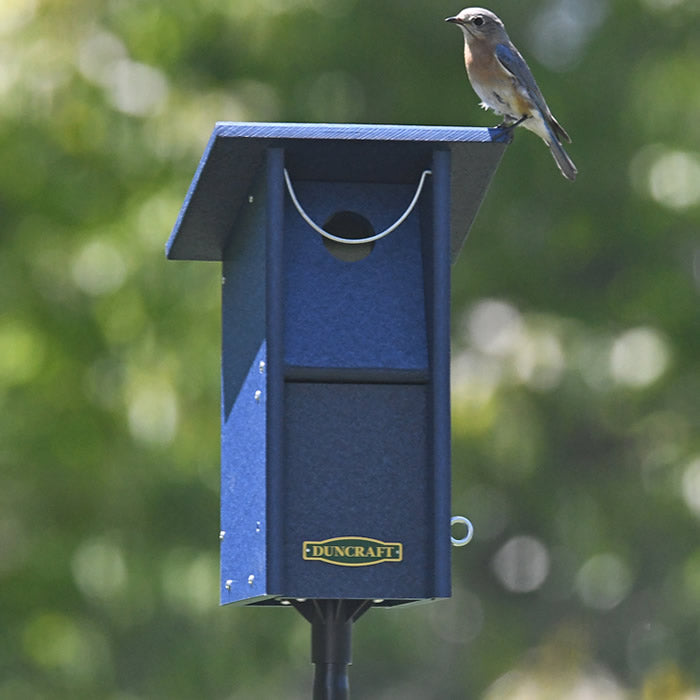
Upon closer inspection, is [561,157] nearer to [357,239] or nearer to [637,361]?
[357,239]

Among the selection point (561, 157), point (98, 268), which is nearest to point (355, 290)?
point (561, 157)

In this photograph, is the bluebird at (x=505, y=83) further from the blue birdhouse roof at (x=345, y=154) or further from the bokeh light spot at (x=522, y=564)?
the bokeh light spot at (x=522, y=564)

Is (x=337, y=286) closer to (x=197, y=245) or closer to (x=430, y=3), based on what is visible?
(x=197, y=245)

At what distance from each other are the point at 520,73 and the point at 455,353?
653 centimetres

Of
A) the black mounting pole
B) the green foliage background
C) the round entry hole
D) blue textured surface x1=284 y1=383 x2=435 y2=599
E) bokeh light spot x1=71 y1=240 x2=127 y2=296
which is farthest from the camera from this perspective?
the green foliage background

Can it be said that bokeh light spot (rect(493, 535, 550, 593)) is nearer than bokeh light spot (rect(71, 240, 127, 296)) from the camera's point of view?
No

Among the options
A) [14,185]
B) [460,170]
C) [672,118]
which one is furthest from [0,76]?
[460,170]

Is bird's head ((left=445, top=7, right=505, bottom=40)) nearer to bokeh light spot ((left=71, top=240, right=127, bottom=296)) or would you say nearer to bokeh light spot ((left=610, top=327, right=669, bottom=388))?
bokeh light spot ((left=71, top=240, right=127, bottom=296))

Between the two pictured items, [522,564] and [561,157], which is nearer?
[561,157]

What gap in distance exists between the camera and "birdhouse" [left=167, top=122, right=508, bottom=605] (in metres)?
4.45

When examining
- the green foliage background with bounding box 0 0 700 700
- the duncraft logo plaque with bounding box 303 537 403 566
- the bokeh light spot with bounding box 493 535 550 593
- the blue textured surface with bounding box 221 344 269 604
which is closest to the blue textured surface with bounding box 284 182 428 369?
the blue textured surface with bounding box 221 344 269 604

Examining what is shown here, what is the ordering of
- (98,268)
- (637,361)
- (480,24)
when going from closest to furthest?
1. (480,24)
2. (98,268)
3. (637,361)

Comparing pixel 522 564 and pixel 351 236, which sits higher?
pixel 522 564

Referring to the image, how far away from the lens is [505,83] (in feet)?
19.4
